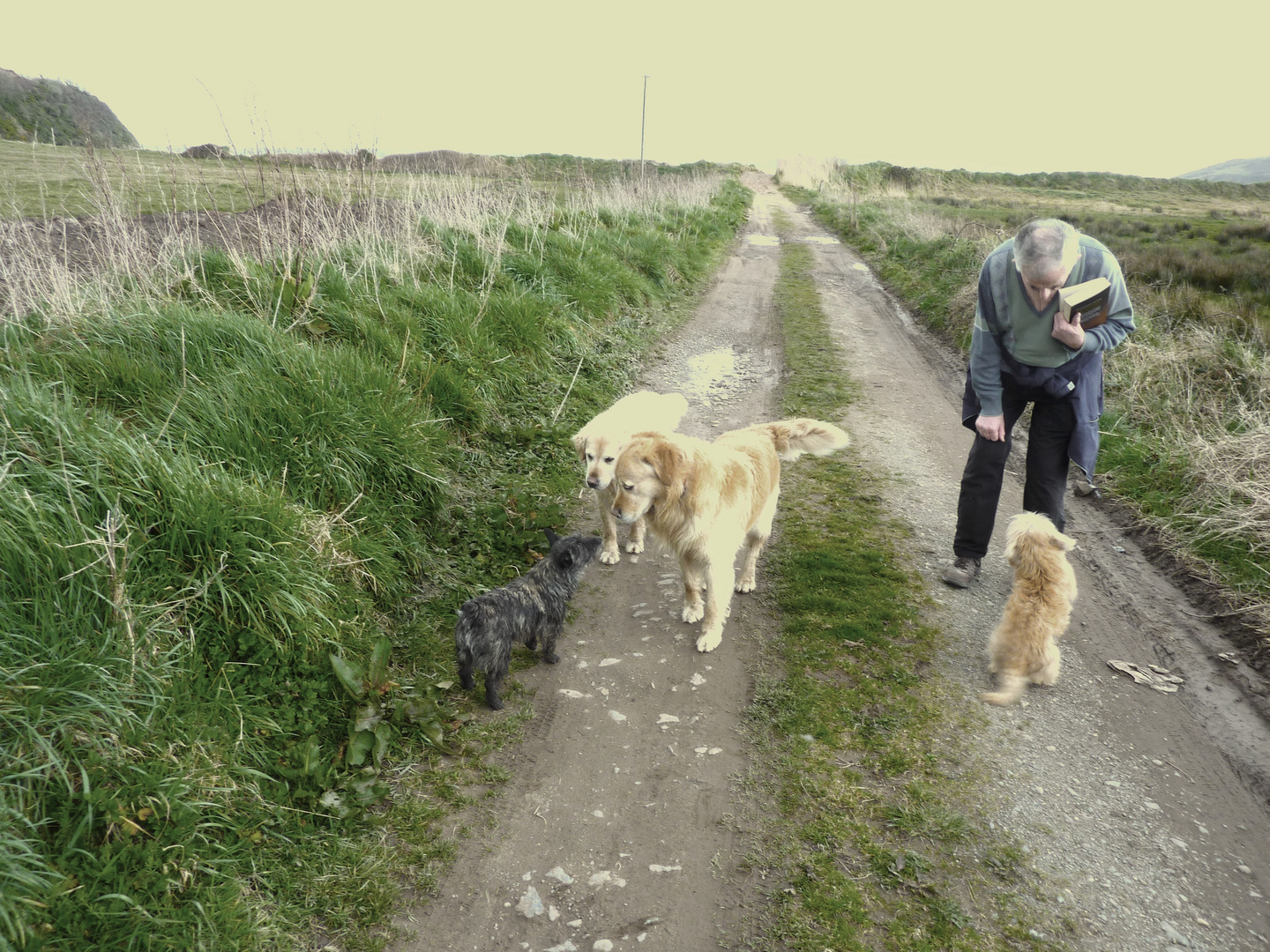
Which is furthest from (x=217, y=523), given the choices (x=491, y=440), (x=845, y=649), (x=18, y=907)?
(x=845, y=649)

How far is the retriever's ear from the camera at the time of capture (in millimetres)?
3811

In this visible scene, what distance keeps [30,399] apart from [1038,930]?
16.3 feet

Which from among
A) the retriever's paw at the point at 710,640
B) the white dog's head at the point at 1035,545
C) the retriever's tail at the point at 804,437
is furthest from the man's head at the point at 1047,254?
the retriever's paw at the point at 710,640

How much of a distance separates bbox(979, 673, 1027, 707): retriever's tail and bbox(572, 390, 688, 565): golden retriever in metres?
2.34

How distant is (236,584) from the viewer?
304 centimetres

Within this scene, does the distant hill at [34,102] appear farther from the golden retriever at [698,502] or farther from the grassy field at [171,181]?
the golden retriever at [698,502]

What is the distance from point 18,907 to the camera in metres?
1.89

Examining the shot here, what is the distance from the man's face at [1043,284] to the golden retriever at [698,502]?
1877mm

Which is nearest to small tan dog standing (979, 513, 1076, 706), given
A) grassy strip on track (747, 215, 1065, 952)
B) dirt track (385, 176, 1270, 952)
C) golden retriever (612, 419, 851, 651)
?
dirt track (385, 176, 1270, 952)

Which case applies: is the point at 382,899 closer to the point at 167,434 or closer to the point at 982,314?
the point at 167,434

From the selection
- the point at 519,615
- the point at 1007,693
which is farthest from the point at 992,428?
the point at 519,615

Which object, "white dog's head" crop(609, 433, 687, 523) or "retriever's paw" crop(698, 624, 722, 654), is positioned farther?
"retriever's paw" crop(698, 624, 722, 654)

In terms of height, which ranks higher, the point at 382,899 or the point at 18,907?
the point at 18,907

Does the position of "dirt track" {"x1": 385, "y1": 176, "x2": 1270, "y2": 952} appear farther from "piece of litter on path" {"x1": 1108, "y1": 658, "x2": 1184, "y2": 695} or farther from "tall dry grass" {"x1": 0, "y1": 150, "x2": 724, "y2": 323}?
"tall dry grass" {"x1": 0, "y1": 150, "x2": 724, "y2": 323}
